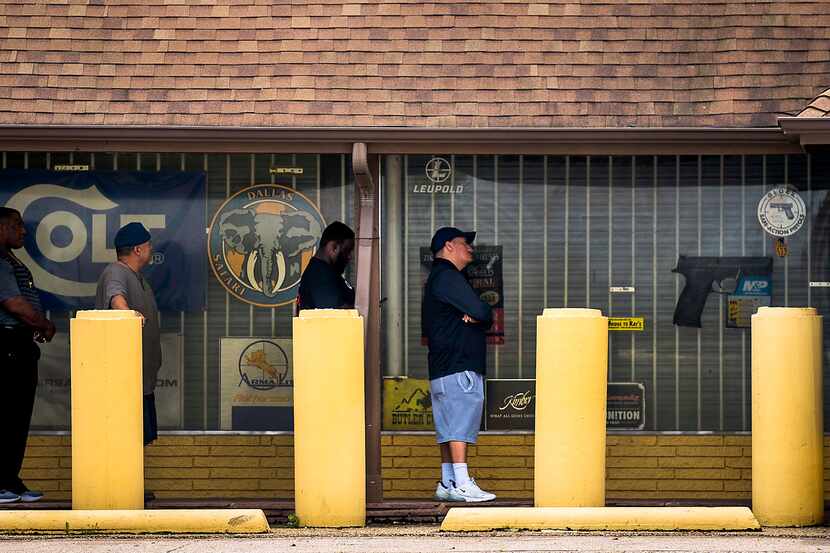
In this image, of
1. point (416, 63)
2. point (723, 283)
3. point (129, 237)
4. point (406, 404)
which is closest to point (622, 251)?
point (723, 283)

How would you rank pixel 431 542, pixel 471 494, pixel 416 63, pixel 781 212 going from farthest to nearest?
1. pixel 416 63
2. pixel 781 212
3. pixel 471 494
4. pixel 431 542

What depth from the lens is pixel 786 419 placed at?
888cm

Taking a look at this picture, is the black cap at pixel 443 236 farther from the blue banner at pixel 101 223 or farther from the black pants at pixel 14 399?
the black pants at pixel 14 399

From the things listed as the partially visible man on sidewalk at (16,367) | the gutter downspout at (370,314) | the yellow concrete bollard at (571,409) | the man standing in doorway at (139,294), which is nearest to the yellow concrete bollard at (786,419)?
the yellow concrete bollard at (571,409)

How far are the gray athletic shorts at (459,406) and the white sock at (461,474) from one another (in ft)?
0.51

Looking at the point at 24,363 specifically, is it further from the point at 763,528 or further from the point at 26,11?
the point at 763,528

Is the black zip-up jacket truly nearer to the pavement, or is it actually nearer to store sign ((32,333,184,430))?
the pavement

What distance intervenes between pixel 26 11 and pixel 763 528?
20.8 feet

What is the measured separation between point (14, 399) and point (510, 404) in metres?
3.23

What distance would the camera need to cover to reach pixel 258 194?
10852 mm

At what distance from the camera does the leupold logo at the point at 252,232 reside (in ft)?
35.6

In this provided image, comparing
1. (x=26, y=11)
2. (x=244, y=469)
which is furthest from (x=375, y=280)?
(x=26, y=11)

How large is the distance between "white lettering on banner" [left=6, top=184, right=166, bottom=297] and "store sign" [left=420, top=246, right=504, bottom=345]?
6.90 feet

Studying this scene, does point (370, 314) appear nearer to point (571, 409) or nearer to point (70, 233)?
point (571, 409)
